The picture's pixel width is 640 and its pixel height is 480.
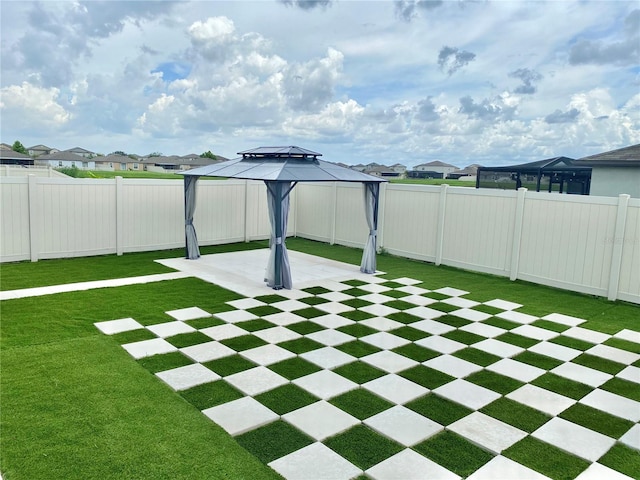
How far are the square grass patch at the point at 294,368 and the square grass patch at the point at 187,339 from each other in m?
1.01

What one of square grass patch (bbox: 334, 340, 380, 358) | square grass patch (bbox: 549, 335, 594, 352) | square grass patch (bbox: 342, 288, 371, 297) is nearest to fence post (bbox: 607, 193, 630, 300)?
square grass patch (bbox: 549, 335, 594, 352)

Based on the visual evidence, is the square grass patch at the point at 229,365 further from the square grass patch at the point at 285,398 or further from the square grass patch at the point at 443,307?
the square grass patch at the point at 443,307

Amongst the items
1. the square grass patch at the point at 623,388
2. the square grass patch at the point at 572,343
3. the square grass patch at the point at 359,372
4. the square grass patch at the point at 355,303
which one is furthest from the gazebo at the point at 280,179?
the square grass patch at the point at 623,388

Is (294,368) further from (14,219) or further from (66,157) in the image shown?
(66,157)

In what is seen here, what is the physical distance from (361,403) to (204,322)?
2542mm

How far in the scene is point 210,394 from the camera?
3.71 metres

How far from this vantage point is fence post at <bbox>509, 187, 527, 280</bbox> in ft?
26.2

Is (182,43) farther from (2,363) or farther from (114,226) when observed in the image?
(2,363)

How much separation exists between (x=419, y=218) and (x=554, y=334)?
4530mm

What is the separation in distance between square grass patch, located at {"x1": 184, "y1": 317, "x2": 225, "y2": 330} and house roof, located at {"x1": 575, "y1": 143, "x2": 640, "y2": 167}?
11774 mm

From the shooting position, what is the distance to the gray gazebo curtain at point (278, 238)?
709 centimetres

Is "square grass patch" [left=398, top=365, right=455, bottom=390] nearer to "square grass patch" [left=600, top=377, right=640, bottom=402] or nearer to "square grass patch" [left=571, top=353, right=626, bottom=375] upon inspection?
"square grass patch" [left=600, top=377, right=640, bottom=402]

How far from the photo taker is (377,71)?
11789mm

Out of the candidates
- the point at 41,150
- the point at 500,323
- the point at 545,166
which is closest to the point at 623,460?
the point at 500,323
